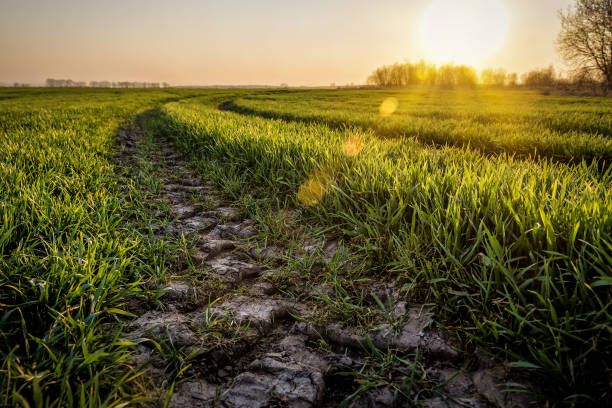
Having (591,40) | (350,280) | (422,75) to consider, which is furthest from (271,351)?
(422,75)

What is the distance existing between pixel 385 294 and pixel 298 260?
0.65 m

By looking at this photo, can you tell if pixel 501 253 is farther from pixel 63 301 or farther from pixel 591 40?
pixel 591 40

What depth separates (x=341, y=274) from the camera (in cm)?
201

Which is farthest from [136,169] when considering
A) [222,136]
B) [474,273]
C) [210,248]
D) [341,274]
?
[474,273]

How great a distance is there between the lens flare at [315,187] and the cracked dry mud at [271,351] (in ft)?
3.33

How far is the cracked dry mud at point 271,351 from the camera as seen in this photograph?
3.79 ft

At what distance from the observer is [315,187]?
3.07m

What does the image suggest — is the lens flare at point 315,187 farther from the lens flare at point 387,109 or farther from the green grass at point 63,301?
the lens flare at point 387,109

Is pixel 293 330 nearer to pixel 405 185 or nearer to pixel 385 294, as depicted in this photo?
pixel 385 294

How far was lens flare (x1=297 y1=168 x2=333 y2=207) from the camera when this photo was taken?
2.91 meters

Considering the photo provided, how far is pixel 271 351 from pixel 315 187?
1875mm

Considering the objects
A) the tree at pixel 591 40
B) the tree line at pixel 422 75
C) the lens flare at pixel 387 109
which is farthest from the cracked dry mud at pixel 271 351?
the tree line at pixel 422 75

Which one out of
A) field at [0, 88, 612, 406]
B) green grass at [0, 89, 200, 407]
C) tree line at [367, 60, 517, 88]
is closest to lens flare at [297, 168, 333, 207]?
field at [0, 88, 612, 406]

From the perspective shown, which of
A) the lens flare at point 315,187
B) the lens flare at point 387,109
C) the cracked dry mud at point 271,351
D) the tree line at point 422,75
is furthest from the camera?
the tree line at point 422,75
